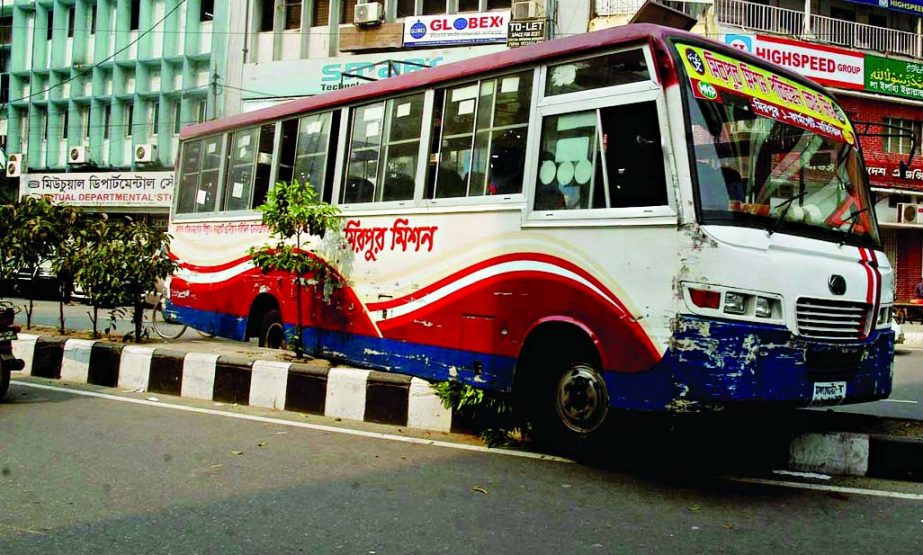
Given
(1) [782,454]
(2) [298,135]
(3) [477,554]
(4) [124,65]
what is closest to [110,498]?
(3) [477,554]

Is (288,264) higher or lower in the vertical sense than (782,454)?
higher

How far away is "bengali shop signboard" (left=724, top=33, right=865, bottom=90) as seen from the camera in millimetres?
22094

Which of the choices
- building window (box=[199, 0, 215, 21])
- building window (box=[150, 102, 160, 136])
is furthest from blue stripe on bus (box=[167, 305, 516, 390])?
building window (box=[199, 0, 215, 21])

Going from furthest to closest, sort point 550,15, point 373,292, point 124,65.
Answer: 1. point 124,65
2. point 550,15
3. point 373,292

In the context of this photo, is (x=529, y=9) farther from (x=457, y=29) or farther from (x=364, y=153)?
(x=364, y=153)

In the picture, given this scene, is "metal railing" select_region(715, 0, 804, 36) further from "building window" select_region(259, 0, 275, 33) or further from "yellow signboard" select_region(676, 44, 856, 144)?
"yellow signboard" select_region(676, 44, 856, 144)

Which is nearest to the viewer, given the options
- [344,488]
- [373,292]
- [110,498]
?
[110,498]

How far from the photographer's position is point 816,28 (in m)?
24.7

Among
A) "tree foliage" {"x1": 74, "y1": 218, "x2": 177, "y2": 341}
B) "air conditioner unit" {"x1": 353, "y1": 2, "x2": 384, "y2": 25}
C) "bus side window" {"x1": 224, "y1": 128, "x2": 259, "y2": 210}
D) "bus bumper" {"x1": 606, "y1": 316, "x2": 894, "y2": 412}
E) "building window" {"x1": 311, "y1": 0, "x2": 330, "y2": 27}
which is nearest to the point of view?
"bus bumper" {"x1": 606, "y1": 316, "x2": 894, "y2": 412}

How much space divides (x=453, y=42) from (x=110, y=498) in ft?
67.0

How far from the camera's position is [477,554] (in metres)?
3.95

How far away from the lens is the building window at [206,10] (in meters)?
29.4

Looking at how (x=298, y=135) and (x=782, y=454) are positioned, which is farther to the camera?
(x=298, y=135)

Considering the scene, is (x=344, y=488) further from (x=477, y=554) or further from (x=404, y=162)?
(x=404, y=162)
